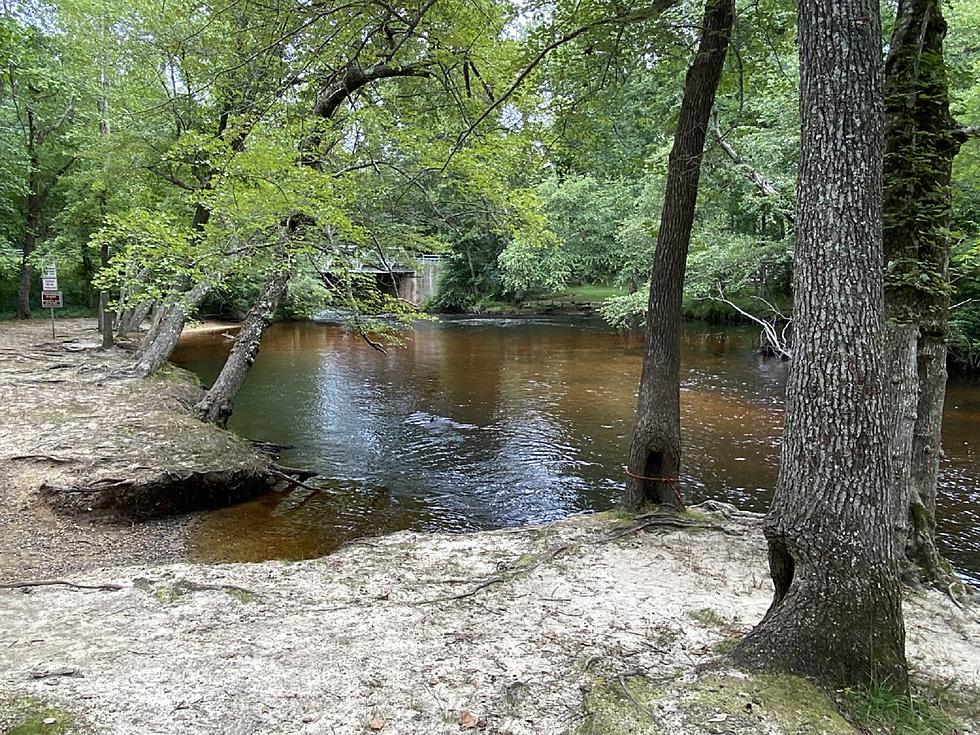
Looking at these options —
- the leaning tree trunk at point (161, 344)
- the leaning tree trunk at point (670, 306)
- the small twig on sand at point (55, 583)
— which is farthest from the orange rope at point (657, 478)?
the leaning tree trunk at point (161, 344)

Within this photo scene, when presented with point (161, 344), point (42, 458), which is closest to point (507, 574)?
point (42, 458)

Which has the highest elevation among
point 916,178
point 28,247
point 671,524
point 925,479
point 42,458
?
point 28,247

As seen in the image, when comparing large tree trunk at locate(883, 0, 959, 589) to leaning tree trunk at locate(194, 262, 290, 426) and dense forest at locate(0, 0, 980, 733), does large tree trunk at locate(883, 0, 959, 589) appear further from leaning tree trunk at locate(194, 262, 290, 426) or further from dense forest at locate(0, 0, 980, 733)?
leaning tree trunk at locate(194, 262, 290, 426)

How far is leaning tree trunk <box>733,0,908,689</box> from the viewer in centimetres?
286

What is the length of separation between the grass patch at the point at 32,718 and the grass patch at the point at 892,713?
3475 mm

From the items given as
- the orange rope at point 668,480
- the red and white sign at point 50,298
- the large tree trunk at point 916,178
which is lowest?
the orange rope at point 668,480

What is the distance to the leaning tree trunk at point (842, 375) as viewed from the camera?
286 cm

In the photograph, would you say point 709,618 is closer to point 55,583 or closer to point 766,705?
point 766,705

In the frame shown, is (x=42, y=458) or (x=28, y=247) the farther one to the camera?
(x=28, y=247)

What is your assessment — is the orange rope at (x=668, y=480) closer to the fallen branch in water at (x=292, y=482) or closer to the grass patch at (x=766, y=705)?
the grass patch at (x=766, y=705)

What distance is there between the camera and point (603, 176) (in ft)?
31.9

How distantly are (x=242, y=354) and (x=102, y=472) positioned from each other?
3.28m

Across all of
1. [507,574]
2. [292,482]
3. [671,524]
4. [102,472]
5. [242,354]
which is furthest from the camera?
[242,354]

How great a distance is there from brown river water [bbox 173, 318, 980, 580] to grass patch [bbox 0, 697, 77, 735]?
3313mm
